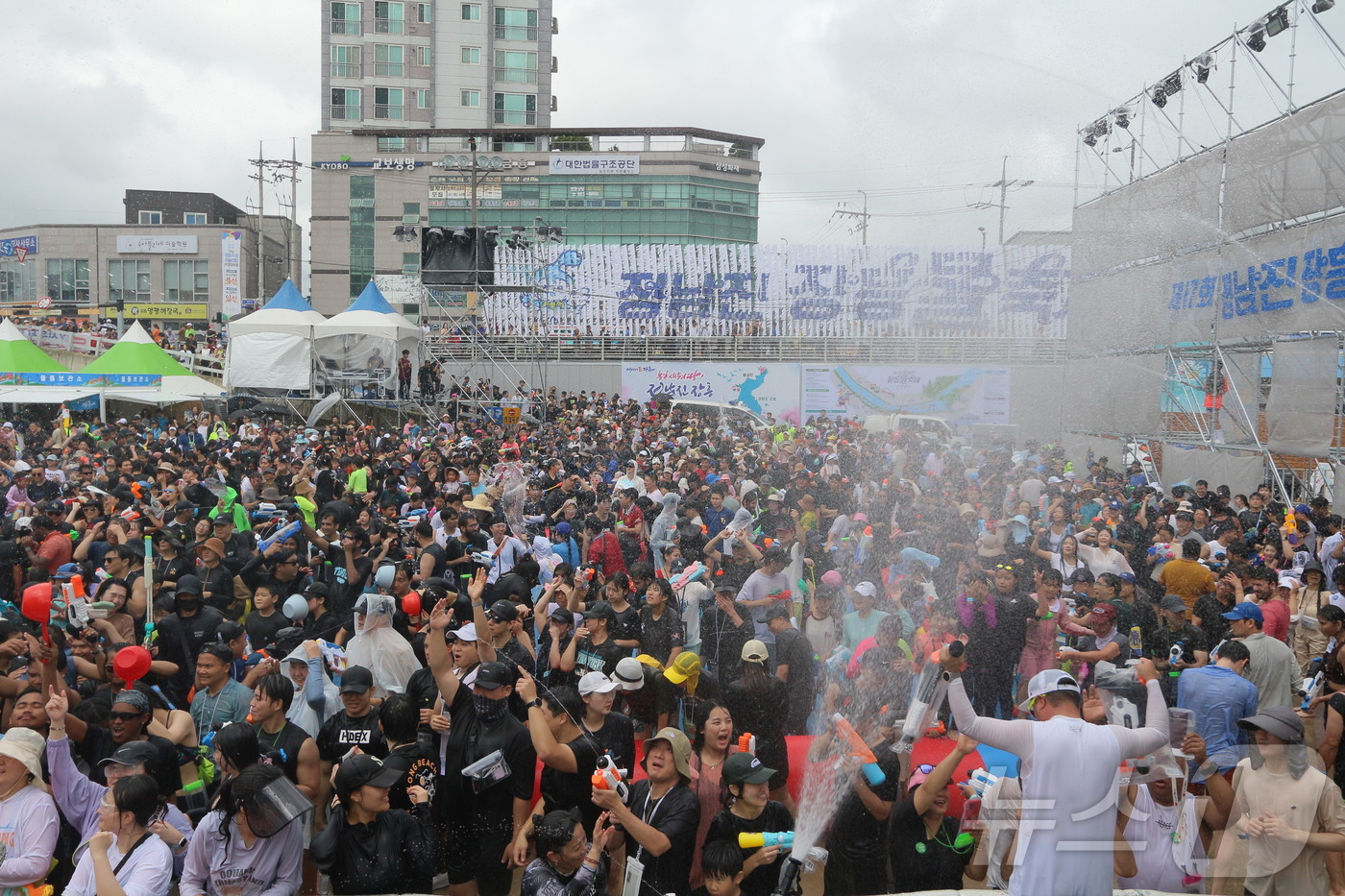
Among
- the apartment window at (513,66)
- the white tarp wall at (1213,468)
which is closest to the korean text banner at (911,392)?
the white tarp wall at (1213,468)

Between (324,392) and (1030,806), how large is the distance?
22571 mm

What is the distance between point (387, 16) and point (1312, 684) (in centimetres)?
5651

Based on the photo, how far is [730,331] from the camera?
3203 centimetres

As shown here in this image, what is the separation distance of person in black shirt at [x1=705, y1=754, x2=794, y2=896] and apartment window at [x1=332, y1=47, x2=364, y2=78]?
5684 cm

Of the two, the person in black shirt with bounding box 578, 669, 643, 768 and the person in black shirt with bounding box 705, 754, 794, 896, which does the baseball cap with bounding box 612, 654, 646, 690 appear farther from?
the person in black shirt with bounding box 705, 754, 794, 896

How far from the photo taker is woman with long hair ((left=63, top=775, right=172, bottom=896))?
3428 mm

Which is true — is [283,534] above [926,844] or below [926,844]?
above

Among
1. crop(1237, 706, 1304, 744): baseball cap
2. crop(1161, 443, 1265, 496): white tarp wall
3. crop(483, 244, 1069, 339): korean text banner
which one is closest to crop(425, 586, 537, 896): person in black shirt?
crop(1237, 706, 1304, 744): baseball cap

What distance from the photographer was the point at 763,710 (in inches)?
183

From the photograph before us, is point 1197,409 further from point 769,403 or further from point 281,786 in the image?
point 281,786

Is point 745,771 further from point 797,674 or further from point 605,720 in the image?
point 797,674

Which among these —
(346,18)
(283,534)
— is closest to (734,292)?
(283,534)

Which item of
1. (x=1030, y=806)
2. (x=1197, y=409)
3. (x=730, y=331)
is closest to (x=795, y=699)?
(x=1030, y=806)

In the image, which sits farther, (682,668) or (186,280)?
(186,280)
